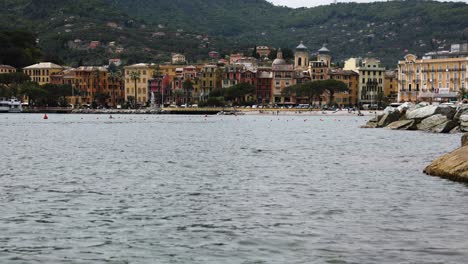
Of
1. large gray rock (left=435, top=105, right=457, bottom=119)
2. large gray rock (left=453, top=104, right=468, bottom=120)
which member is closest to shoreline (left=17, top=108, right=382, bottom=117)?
large gray rock (left=435, top=105, right=457, bottom=119)

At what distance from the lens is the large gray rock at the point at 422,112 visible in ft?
281

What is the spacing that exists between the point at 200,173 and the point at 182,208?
11901 mm

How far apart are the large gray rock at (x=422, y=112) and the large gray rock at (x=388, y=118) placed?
411 centimetres

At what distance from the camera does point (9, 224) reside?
22328 millimetres

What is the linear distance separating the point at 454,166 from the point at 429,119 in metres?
53.5

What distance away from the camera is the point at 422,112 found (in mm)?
88375

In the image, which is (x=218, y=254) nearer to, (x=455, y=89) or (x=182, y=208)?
(x=182, y=208)

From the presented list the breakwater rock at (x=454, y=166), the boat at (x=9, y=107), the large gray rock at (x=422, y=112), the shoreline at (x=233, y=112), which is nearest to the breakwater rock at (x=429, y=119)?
the large gray rock at (x=422, y=112)

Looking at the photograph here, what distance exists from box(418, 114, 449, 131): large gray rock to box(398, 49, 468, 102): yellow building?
91.8 meters

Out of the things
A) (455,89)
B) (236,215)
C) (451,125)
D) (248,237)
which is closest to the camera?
(248,237)

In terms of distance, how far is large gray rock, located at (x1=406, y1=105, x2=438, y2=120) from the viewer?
85625mm

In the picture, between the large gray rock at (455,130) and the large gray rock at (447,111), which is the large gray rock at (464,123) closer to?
the large gray rock at (455,130)

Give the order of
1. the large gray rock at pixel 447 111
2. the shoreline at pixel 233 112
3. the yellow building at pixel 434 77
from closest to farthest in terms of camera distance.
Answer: the large gray rock at pixel 447 111 < the yellow building at pixel 434 77 < the shoreline at pixel 233 112

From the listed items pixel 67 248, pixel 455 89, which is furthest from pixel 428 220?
pixel 455 89
